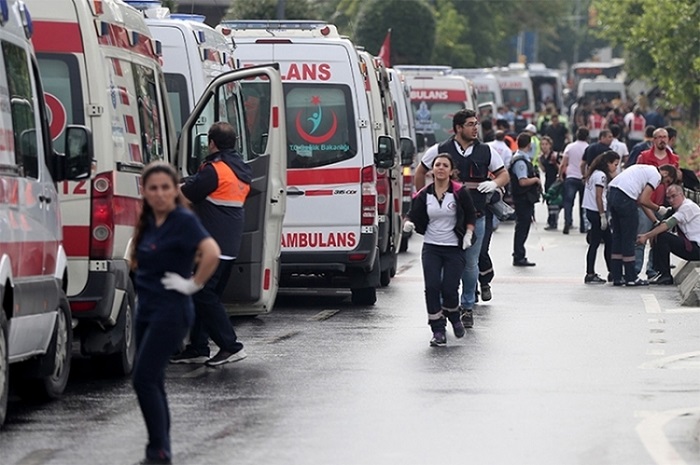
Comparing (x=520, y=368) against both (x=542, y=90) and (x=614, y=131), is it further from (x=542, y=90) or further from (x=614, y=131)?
(x=542, y=90)

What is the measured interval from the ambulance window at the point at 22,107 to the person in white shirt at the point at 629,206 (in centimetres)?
1040

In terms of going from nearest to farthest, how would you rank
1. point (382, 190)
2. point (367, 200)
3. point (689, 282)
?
1. point (367, 200)
2. point (382, 190)
3. point (689, 282)

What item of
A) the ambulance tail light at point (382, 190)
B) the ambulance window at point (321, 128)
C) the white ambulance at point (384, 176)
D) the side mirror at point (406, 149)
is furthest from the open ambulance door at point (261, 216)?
the side mirror at point (406, 149)

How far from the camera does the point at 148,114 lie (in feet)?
41.7

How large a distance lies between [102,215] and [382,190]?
674 centimetres

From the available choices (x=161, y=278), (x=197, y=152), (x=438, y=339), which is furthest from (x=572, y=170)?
(x=161, y=278)

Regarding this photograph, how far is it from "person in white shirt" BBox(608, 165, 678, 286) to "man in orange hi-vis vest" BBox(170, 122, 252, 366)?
306 inches

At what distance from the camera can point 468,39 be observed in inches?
2884

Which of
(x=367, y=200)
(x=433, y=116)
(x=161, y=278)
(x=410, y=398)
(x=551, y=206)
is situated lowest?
(x=551, y=206)

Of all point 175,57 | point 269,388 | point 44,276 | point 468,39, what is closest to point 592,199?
point 175,57

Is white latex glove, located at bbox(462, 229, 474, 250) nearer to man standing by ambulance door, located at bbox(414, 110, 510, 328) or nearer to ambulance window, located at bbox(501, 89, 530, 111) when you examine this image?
man standing by ambulance door, located at bbox(414, 110, 510, 328)

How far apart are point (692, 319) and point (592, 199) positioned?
5.36m

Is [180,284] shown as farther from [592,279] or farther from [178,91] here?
[592,279]

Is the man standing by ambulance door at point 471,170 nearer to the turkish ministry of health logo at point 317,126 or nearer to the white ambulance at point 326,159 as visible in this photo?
the white ambulance at point 326,159
